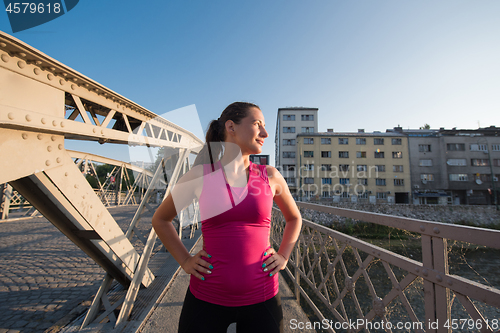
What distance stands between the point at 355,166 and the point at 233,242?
4325cm

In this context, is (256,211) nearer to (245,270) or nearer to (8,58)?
(245,270)

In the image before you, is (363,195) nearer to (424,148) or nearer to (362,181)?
(362,181)

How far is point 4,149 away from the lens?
63.4 inches

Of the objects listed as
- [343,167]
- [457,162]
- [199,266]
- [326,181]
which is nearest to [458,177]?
[457,162]

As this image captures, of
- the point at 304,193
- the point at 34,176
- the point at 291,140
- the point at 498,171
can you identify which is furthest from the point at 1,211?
the point at 498,171

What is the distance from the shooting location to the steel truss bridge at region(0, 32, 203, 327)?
1.64 m

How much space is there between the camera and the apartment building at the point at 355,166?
38438 millimetres

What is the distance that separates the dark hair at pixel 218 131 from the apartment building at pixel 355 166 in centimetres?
3818

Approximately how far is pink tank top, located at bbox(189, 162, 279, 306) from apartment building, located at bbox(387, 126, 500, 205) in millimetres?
46743

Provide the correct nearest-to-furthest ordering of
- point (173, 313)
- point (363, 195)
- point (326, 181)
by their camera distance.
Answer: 1. point (173, 313)
2. point (363, 195)
3. point (326, 181)

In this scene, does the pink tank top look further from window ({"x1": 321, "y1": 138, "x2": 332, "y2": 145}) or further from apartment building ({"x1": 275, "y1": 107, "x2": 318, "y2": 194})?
apartment building ({"x1": 275, "y1": 107, "x2": 318, "y2": 194})

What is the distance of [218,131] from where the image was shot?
167 centimetres

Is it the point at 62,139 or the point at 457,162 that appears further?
the point at 457,162

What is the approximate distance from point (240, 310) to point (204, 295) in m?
0.22
